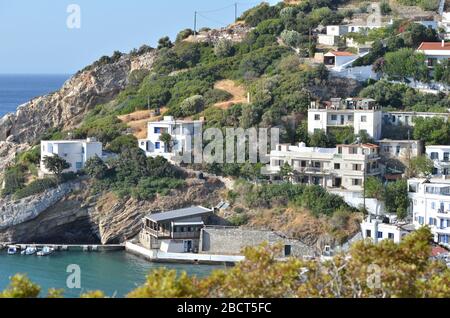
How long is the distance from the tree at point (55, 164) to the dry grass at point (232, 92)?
7.00 m

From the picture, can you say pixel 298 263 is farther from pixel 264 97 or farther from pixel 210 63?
pixel 210 63

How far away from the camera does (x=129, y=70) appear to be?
168 feet

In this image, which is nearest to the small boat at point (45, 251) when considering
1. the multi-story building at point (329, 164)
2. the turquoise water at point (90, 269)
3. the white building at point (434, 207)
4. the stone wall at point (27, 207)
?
the turquoise water at point (90, 269)

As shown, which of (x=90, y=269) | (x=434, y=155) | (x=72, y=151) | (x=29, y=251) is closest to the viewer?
(x=90, y=269)

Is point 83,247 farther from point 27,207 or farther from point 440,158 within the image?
point 440,158

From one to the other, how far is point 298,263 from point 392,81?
26.4 meters

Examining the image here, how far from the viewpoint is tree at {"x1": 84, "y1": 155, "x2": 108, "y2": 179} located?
39.1 meters

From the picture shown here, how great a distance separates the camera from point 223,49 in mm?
49312

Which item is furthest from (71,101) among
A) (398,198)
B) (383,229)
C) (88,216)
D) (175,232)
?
(383,229)

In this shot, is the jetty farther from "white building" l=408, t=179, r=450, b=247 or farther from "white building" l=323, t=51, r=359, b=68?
"white building" l=323, t=51, r=359, b=68

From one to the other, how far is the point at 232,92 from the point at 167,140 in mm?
5620
